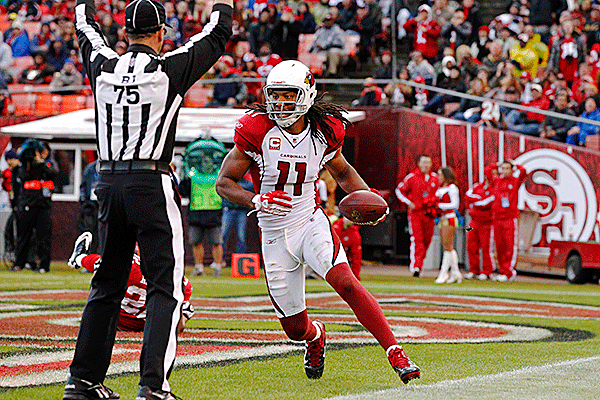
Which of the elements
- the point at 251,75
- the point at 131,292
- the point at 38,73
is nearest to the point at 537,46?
the point at 251,75

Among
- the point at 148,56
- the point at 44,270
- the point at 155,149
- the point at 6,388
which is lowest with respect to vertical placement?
the point at 44,270

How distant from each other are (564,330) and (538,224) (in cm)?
789

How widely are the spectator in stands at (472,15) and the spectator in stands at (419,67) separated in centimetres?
135

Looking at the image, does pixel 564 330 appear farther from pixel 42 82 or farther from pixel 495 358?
pixel 42 82

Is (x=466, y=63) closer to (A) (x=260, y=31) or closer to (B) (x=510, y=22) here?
(B) (x=510, y=22)

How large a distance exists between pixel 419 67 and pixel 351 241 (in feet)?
18.8

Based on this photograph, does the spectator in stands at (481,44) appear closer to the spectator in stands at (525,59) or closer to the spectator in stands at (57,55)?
the spectator in stands at (525,59)

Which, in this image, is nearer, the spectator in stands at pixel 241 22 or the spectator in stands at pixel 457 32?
the spectator in stands at pixel 457 32

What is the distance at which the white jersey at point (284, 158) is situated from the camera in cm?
494

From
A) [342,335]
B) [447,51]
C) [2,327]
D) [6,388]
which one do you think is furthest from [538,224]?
[6,388]

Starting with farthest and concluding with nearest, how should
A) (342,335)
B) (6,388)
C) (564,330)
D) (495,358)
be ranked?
(564,330)
(342,335)
(495,358)
(6,388)

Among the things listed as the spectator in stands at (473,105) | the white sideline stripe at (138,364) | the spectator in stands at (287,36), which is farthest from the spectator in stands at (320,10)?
the white sideline stripe at (138,364)

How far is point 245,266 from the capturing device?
43.6 ft

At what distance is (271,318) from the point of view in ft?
26.2
